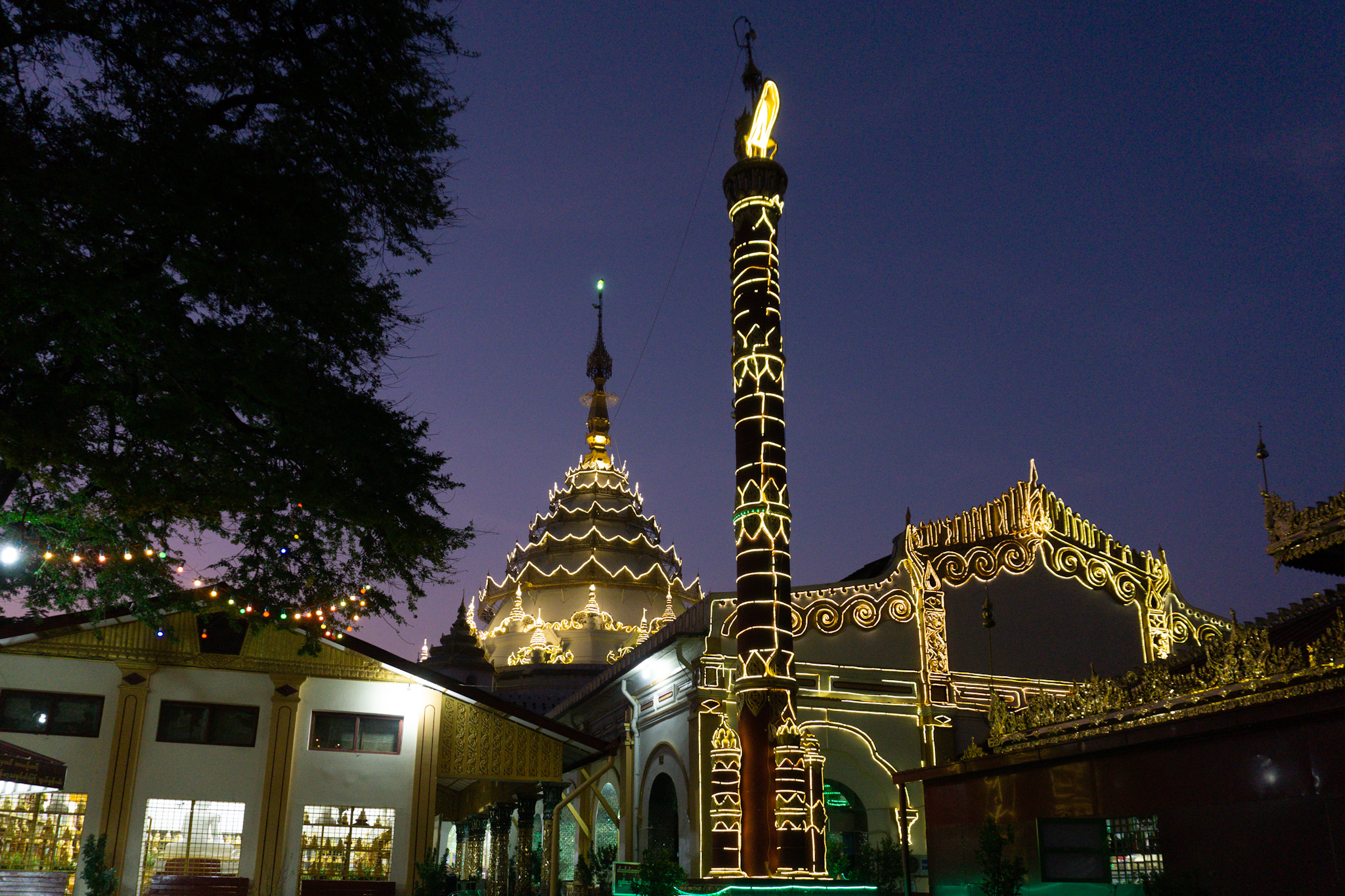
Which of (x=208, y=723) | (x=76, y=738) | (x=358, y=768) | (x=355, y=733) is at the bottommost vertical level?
(x=358, y=768)

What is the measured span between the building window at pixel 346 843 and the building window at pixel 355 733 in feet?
4.27

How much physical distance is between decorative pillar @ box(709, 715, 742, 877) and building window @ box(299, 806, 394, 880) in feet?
26.0

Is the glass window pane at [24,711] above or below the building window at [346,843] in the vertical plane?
above

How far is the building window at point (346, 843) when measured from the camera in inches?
943

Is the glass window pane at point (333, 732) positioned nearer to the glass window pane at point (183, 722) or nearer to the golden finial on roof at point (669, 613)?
the glass window pane at point (183, 722)

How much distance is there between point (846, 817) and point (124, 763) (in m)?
16.0

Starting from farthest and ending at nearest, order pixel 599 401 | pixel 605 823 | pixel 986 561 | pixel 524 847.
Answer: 1. pixel 599 401
2. pixel 524 847
3. pixel 605 823
4. pixel 986 561

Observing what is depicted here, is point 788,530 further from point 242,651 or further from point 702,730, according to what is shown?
point 242,651

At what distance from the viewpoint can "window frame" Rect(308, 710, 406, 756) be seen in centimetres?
2481

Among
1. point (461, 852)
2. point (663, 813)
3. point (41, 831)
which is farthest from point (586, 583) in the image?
point (41, 831)

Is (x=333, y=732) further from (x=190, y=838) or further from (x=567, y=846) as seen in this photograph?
(x=567, y=846)

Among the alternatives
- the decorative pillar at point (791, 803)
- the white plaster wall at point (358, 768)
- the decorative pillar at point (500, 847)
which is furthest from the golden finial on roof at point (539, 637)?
→ the decorative pillar at point (791, 803)

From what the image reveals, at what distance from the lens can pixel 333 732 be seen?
25.0 m

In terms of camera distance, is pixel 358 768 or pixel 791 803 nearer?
pixel 791 803
